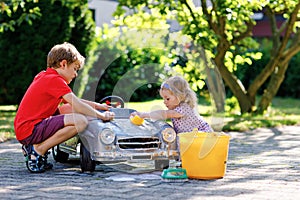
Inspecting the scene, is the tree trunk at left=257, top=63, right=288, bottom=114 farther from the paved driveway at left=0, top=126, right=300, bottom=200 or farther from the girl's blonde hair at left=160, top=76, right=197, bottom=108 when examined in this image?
the girl's blonde hair at left=160, top=76, right=197, bottom=108

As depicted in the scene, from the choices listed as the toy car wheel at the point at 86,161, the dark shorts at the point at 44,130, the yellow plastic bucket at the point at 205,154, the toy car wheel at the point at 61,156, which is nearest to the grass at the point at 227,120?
the toy car wheel at the point at 61,156

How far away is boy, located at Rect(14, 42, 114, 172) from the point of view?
597cm

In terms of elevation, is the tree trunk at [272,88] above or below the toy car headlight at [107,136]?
above

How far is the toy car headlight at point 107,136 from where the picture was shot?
5691 millimetres

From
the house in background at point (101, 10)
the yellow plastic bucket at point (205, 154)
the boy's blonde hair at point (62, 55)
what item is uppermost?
the house in background at point (101, 10)

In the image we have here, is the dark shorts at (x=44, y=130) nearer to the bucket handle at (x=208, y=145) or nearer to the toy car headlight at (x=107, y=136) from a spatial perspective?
the toy car headlight at (x=107, y=136)

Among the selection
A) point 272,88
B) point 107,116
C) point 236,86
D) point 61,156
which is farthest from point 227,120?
point 107,116

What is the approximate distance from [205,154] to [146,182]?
22.5 inches

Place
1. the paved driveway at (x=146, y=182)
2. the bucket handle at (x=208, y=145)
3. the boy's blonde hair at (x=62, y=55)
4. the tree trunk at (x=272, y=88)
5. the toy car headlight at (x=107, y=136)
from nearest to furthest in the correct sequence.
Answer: the paved driveway at (x=146, y=182) < the bucket handle at (x=208, y=145) < the toy car headlight at (x=107, y=136) < the boy's blonde hair at (x=62, y=55) < the tree trunk at (x=272, y=88)

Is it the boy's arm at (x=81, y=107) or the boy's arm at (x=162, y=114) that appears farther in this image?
the boy's arm at (x=162, y=114)

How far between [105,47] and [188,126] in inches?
408

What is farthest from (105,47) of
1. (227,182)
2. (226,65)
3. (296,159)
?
(227,182)

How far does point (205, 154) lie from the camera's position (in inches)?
217

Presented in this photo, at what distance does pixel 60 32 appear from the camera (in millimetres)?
13258
